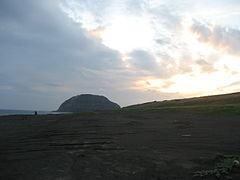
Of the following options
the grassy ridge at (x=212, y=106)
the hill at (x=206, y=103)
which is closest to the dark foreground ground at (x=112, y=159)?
the grassy ridge at (x=212, y=106)

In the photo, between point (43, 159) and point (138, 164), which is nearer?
point (138, 164)

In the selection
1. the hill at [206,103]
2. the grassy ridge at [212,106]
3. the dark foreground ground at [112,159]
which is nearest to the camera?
the dark foreground ground at [112,159]

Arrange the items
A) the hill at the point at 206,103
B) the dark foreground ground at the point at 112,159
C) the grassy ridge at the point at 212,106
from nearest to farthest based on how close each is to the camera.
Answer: the dark foreground ground at the point at 112,159
the grassy ridge at the point at 212,106
the hill at the point at 206,103

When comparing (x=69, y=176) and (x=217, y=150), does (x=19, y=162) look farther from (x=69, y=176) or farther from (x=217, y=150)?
(x=217, y=150)

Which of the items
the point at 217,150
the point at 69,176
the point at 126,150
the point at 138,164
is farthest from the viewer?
the point at 126,150

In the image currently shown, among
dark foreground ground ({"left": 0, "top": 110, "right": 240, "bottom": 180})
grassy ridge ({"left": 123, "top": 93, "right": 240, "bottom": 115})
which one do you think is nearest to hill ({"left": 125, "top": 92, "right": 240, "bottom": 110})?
grassy ridge ({"left": 123, "top": 93, "right": 240, "bottom": 115})

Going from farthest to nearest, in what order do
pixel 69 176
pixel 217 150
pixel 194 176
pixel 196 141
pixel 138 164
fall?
pixel 196 141 → pixel 217 150 → pixel 138 164 → pixel 69 176 → pixel 194 176

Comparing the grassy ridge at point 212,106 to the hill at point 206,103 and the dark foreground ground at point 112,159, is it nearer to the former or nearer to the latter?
the hill at point 206,103

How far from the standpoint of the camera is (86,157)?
1338cm

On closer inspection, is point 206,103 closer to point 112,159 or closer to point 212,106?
point 212,106

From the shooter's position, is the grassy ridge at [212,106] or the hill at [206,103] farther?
the hill at [206,103]

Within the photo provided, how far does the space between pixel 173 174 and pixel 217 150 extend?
5103 millimetres

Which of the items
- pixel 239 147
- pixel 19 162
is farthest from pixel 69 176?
pixel 239 147

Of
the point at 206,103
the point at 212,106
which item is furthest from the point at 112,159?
the point at 206,103
